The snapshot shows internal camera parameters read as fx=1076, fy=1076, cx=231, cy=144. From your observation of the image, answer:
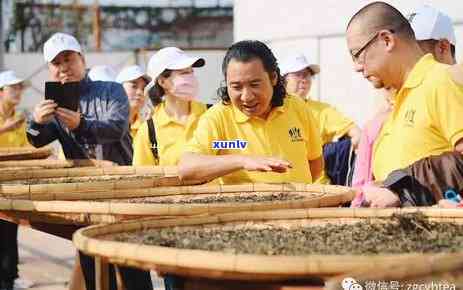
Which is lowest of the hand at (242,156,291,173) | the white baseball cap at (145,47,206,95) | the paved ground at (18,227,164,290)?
the paved ground at (18,227,164,290)

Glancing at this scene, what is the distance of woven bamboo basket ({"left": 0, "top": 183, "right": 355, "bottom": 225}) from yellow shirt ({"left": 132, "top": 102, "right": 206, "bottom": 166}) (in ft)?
4.72

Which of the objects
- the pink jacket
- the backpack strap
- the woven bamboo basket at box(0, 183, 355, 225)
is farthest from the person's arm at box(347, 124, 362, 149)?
the woven bamboo basket at box(0, 183, 355, 225)

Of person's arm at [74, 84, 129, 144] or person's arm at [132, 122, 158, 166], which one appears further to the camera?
person's arm at [74, 84, 129, 144]

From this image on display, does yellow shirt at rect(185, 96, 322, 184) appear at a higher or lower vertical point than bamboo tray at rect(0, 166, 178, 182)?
higher

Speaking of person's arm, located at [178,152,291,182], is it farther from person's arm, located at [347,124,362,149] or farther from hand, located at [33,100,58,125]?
person's arm, located at [347,124,362,149]

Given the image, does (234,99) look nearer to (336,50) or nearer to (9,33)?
(336,50)

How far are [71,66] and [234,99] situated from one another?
2053 millimetres

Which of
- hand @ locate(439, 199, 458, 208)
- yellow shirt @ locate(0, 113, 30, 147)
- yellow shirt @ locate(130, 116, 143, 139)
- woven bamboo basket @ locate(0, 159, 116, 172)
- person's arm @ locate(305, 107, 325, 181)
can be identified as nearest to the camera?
hand @ locate(439, 199, 458, 208)

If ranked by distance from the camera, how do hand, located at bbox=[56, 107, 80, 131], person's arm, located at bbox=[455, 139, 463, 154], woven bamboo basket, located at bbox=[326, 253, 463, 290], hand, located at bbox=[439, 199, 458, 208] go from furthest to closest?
hand, located at bbox=[56, 107, 80, 131] < person's arm, located at bbox=[455, 139, 463, 154] < hand, located at bbox=[439, 199, 458, 208] < woven bamboo basket, located at bbox=[326, 253, 463, 290]

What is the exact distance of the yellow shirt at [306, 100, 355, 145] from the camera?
6125mm

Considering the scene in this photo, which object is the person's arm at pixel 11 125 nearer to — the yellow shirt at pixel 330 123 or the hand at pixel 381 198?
the yellow shirt at pixel 330 123

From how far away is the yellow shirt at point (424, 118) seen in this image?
10.2ft

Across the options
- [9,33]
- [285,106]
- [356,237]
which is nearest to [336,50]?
[285,106]

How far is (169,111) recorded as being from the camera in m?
5.35
